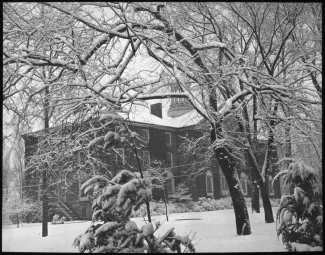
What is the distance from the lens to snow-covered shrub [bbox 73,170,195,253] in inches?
170

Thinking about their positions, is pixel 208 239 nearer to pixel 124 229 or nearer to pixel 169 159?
pixel 124 229

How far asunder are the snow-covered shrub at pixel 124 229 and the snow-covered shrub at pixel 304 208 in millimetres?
1768

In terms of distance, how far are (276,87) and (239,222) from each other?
3781 millimetres

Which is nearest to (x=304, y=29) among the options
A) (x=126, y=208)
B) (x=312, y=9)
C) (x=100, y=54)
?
(x=312, y=9)

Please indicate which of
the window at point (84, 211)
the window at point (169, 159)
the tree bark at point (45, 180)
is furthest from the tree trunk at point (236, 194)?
the window at point (169, 159)

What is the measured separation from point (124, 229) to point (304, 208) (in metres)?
2.59

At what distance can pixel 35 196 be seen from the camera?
15914 millimetres

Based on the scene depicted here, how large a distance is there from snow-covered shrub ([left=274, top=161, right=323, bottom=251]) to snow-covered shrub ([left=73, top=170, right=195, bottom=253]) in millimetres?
1768

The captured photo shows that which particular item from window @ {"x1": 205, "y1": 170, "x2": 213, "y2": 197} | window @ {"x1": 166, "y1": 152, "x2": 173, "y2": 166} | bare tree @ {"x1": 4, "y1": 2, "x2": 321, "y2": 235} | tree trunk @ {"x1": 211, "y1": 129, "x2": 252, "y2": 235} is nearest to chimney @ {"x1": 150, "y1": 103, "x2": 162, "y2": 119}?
window @ {"x1": 166, "y1": 152, "x2": 173, "y2": 166}

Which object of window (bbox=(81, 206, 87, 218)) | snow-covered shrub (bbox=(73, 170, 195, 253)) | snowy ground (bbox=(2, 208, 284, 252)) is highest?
snow-covered shrub (bbox=(73, 170, 195, 253))

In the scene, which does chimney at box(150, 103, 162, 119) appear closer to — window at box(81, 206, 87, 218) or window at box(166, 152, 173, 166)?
window at box(166, 152, 173, 166)

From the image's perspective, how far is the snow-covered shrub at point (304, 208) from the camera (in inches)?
204

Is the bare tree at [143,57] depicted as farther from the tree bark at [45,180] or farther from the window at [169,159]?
the window at [169,159]

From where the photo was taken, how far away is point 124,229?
4.48 metres
